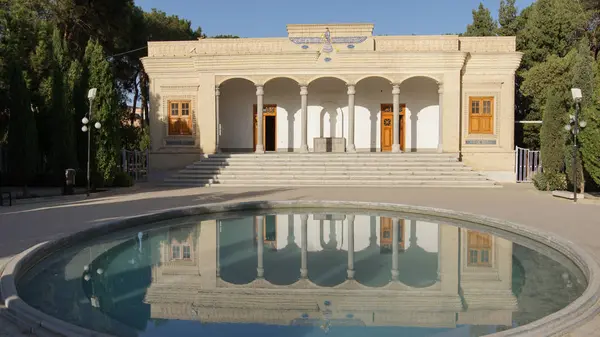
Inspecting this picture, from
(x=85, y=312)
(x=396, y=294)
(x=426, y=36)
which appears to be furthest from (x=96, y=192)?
(x=426, y=36)

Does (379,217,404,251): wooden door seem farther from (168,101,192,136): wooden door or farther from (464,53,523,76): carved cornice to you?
(168,101,192,136): wooden door

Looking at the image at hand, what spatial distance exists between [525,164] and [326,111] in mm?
8960

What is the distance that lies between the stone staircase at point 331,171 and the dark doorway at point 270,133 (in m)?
3.10

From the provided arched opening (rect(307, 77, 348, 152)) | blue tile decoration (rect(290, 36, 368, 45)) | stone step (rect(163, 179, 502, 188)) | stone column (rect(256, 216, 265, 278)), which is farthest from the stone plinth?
stone column (rect(256, 216, 265, 278))

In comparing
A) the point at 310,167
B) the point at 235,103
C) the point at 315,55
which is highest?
the point at 315,55

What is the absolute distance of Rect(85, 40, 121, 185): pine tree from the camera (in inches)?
623

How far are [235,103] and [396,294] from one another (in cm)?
1796

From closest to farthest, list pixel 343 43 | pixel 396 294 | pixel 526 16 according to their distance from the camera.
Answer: pixel 396 294, pixel 343 43, pixel 526 16

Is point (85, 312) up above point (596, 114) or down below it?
below

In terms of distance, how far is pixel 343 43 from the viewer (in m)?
19.7

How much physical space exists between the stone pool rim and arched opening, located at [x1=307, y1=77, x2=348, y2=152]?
10.0 meters

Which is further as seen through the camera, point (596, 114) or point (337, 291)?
point (596, 114)

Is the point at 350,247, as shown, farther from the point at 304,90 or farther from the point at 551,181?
the point at 304,90

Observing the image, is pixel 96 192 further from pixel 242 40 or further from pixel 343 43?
pixel 343 43
